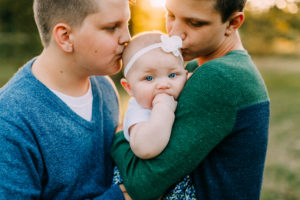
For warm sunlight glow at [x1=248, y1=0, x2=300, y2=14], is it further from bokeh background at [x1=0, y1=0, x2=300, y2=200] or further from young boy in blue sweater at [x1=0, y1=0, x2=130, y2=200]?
young boy in blue sweater at [x1=0, y1=0, x2=130, y2=200]

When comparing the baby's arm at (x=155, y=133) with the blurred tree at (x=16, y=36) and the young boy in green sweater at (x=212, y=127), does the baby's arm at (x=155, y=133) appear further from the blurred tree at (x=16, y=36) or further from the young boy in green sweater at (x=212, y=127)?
the blurred tree at (x=16, y=36)

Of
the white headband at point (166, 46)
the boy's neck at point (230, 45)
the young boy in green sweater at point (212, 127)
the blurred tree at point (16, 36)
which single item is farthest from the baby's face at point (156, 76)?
the blurred tree at point (16, 36)

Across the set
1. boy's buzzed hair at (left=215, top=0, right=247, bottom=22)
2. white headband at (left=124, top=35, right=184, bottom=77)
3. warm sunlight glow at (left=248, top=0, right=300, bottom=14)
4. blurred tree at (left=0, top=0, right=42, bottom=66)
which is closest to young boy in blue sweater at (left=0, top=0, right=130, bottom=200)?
white headband at (left=124, top=35, right=184, bottom=77)

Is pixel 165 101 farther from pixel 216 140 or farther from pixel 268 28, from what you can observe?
pixel 268 28

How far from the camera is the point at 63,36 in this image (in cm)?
233

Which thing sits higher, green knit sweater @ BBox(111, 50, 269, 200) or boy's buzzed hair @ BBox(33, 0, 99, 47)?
boy's buzzed hair @ BBox(33, 0, 99, 47)

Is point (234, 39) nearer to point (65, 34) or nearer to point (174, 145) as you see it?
point (174, 145)

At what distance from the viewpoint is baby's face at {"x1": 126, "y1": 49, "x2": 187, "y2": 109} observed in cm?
221

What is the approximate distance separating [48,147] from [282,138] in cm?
667

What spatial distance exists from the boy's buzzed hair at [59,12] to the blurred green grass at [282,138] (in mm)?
4077

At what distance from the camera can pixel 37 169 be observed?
2.08 meters

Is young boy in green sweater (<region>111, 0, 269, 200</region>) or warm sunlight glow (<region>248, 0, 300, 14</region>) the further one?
warm sunlight glow (<region>248, 0, 300, 14</region>)

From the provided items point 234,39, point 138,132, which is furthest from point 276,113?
point 138,132

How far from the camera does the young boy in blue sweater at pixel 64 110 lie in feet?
6.47
